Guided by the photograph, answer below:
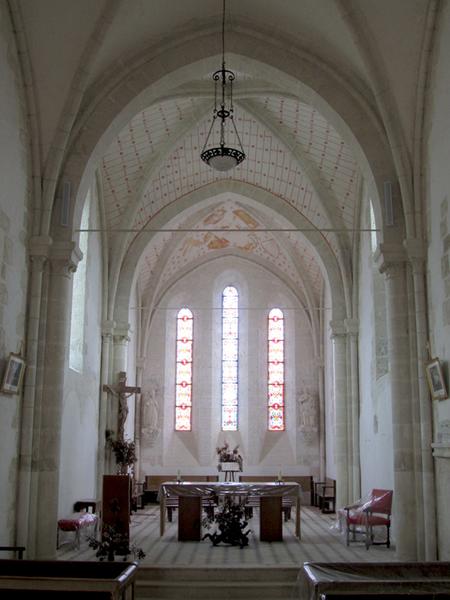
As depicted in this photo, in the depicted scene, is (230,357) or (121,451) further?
(230,357)

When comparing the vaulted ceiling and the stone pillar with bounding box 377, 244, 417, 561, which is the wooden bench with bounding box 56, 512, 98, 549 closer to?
the stone pillar with bounding box 377, 244, 417, 561

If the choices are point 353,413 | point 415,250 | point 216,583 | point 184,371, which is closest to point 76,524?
point 216,583

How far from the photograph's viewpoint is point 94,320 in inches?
610

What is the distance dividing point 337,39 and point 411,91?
4.51 ft

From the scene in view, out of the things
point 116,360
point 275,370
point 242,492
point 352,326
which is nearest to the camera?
point 242,492

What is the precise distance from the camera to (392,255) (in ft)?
34.7

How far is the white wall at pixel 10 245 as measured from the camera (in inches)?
364

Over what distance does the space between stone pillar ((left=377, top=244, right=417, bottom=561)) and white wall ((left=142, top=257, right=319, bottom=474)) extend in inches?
435

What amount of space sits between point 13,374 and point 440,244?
5940mm

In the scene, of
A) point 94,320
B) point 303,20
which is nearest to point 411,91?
point 303,20

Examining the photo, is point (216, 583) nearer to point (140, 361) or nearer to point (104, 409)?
point (104, 409)

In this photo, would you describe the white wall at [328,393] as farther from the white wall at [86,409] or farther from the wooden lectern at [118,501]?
the wooden lectern at [118,501]

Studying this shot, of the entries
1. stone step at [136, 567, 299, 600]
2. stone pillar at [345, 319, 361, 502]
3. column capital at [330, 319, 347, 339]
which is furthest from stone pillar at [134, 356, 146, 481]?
stone step at [136, 567, 299, 600]

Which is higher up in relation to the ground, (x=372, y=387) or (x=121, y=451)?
(x=372, y=387)
